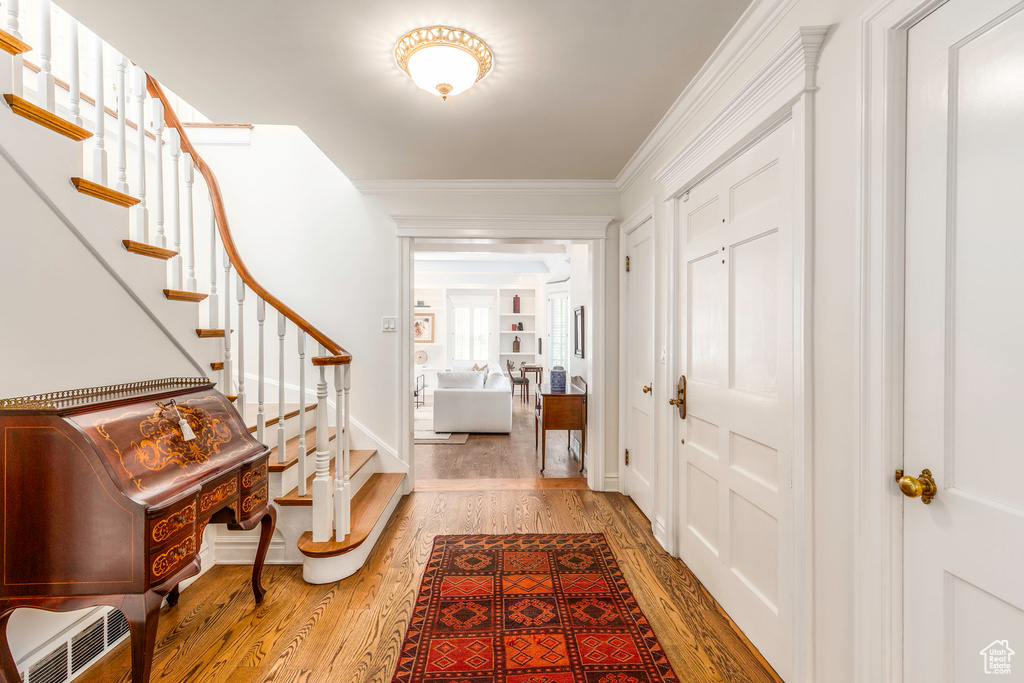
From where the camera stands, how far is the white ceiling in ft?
5.18

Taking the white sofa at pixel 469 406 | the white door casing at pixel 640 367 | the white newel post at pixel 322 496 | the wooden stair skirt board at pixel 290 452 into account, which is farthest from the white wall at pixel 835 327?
the white sofa at pixel 469 406

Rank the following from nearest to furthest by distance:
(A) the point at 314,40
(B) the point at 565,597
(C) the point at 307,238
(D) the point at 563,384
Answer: (A) the point at 314,40, (B) the point at 565,597, (C) the point at 307,238, (D) the point at 563,384

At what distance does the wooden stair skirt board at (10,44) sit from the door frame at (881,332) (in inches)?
96.7

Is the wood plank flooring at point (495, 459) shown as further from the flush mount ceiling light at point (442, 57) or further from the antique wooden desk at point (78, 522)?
the flush mount ceiling light at point (442, 57)

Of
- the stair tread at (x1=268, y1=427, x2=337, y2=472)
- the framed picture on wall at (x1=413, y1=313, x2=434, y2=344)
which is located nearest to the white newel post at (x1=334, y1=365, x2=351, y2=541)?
the stair tread at (x1=268, y1=427, x2=337, y2=472)

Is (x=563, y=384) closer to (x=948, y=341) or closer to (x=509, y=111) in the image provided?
(x=509, y=111)

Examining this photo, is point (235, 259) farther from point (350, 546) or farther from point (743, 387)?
point (743, 387)

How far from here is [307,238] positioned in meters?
3.28

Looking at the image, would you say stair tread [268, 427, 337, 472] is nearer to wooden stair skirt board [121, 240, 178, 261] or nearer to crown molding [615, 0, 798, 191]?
wooden stair skirt board [121, 240, 178, 261]

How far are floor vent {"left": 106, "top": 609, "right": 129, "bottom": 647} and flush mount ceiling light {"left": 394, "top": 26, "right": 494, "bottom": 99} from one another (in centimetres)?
241

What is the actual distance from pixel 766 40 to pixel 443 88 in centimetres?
122

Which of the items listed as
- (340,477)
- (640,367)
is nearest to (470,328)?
(640,367)

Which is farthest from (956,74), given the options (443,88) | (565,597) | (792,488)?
(565,597)

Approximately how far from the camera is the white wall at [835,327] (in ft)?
3.92
